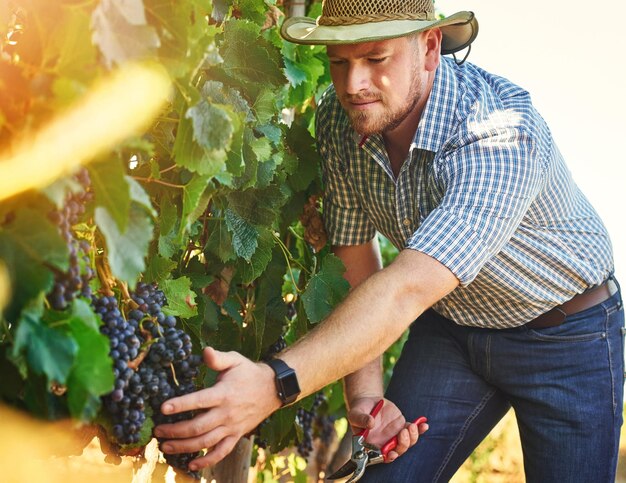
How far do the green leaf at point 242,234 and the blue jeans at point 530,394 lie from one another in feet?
2.86

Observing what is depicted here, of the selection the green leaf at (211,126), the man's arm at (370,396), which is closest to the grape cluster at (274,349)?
the man's arm at (370,396)

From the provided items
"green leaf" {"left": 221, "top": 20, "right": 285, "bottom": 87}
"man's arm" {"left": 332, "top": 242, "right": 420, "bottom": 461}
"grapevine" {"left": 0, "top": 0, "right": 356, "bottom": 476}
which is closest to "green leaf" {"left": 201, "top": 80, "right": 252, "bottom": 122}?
"grapevine" {"left": 0, "top": 0, "right": 356, "bottom": 476}

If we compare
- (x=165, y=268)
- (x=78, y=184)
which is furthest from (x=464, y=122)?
(x=78, y=184)

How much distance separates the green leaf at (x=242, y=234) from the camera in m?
2.34

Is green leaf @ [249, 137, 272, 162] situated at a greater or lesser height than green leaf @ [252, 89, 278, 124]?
lesser

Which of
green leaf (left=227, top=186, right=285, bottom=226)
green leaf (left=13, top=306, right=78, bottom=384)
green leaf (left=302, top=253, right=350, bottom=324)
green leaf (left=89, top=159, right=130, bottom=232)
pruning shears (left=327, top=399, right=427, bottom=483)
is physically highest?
green leaf (left=89, top=159, right=130, bottom=232)

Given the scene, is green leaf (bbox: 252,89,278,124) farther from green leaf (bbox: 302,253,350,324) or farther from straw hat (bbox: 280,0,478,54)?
green leaf (bbox: 302,253,350,324)

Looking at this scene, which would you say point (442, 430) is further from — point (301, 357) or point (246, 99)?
point (246, 99)

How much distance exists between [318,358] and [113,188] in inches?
32.3

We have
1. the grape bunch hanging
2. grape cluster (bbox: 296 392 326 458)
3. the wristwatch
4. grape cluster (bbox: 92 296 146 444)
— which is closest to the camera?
the grape bunch hanging

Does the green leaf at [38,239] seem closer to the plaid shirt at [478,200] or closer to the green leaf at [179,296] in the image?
the green leaf at [179,296]

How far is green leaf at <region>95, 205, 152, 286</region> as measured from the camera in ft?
4.61

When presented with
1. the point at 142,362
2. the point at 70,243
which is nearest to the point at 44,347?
the point at 70,243

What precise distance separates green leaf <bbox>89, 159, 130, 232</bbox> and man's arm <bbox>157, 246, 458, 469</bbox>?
44 centimetres
